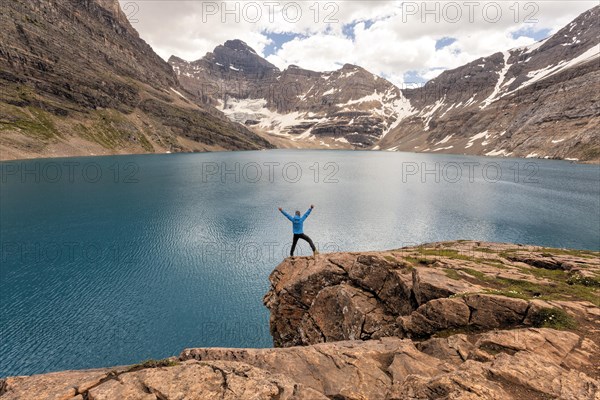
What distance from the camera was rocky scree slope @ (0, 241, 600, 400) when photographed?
27.4 feet

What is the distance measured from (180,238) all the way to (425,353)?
41.8m

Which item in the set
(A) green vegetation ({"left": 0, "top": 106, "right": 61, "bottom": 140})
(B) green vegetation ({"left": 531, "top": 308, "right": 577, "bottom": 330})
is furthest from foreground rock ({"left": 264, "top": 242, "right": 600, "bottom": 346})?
(A) green vegetation ({"left": 0, "top": 106, "right": 61, "bottom": 140})

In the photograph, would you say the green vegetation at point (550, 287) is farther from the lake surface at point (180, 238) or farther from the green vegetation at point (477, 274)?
the lake surface at point (180, 238)

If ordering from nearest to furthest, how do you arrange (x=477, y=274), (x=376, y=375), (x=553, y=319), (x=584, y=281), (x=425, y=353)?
(x=376, y=375), (x=553, y=319), (x=425, y=353), (x=584, y=281), (x=477, y=274)

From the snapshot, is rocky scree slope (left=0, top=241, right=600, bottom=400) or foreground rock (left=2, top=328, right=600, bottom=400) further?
rocky scree slope (left=0, top=241, right=600, bottom=400)

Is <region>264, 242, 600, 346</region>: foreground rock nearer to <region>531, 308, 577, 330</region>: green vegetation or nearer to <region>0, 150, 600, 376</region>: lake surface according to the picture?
<region>531, 308, 577, 330</region>: green vegetation

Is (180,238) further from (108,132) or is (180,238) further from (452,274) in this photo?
(108,132)

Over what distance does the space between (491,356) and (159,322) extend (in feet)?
81.2

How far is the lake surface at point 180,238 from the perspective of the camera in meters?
23.6

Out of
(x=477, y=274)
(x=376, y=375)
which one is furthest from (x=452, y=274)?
(x=376, y=375)

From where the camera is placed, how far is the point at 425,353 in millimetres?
10953

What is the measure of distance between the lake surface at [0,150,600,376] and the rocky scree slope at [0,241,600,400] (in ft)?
43.1

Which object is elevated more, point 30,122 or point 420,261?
point 30,122

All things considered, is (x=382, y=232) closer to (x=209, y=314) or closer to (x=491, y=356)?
(x=209, y=314)
